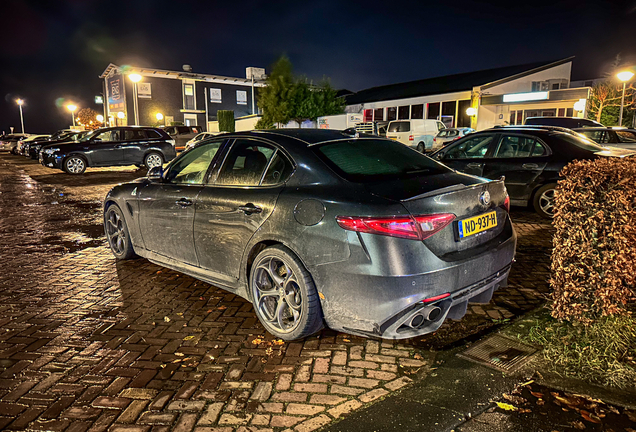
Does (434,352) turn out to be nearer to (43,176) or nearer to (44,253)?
(44,253)

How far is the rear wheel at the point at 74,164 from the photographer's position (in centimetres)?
1745

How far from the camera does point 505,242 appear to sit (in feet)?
12.0

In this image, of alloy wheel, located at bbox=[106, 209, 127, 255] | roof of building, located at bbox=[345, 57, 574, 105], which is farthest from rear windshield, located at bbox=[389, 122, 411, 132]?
alloy wheel, located at bbox=[106, 209, 127, 255]

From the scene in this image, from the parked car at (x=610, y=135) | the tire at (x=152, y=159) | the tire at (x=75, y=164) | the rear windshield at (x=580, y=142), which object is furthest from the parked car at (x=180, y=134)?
the rear windshield at (x=580, y=142)

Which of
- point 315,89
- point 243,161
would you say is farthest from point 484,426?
point 315,89

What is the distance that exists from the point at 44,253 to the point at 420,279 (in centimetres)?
565

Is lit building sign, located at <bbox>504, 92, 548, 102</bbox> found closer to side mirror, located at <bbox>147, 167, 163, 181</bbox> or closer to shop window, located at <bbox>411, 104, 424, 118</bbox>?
shop window, located at <bbox>411, 104, 424, 118</bbox>

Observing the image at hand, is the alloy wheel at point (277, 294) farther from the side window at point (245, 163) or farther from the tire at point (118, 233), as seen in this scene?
the tire at point (118, 233)

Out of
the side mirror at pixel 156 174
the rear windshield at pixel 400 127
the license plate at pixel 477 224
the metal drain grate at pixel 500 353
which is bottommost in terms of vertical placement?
the metal drain grate at pixel 500 353

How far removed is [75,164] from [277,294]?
16.8 meters

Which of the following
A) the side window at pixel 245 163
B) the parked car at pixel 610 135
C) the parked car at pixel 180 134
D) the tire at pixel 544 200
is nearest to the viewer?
the side window at pixel 245 163

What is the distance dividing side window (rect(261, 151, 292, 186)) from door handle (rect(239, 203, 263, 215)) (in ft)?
0.71

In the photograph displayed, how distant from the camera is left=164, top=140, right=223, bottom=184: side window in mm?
4668

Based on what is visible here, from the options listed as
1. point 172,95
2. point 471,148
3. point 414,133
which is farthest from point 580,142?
point 172,95
